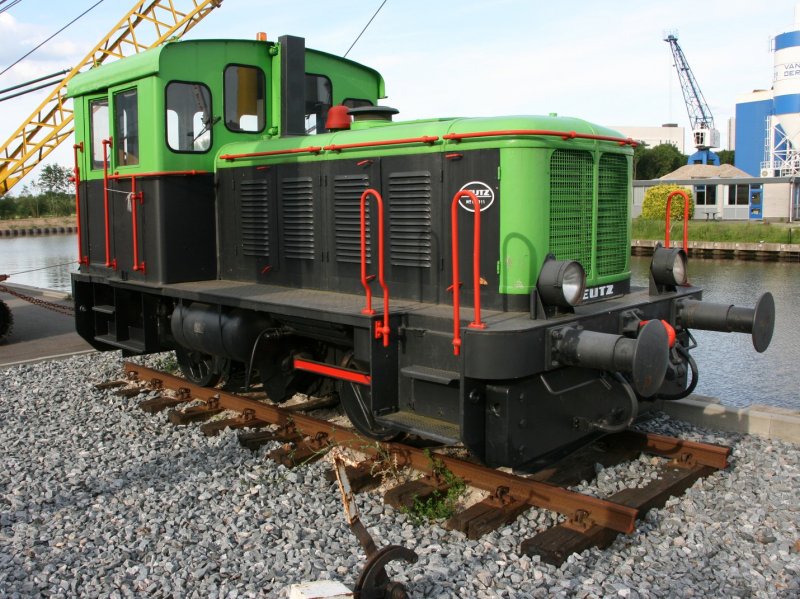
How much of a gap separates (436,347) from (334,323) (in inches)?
39.0

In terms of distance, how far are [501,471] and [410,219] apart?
1948 mm

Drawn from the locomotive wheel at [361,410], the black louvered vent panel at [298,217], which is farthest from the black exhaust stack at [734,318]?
the black louvered vent panel at [298,217]

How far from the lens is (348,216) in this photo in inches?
240

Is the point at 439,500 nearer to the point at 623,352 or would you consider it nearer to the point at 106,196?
the point at 623,352

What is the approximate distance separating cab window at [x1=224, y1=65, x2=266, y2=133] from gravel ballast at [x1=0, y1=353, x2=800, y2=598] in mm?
3089

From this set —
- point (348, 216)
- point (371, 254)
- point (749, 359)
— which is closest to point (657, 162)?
point (749, 359)

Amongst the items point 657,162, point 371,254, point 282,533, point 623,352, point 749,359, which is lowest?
point 749,359

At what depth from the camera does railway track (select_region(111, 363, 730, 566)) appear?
14.3 ft

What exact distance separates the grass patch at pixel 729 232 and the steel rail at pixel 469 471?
21.7 metres

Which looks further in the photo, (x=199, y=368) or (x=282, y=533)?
(x=199, y=368)

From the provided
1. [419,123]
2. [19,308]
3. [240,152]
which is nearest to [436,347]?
[419,123]

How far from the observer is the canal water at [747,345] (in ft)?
29.2

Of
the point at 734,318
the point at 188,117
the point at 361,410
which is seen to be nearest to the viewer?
the point at 734,318

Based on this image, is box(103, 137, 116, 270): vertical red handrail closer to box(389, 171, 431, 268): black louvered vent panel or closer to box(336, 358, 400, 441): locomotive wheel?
box(336, 358, 400, 441): locomotive wheel
